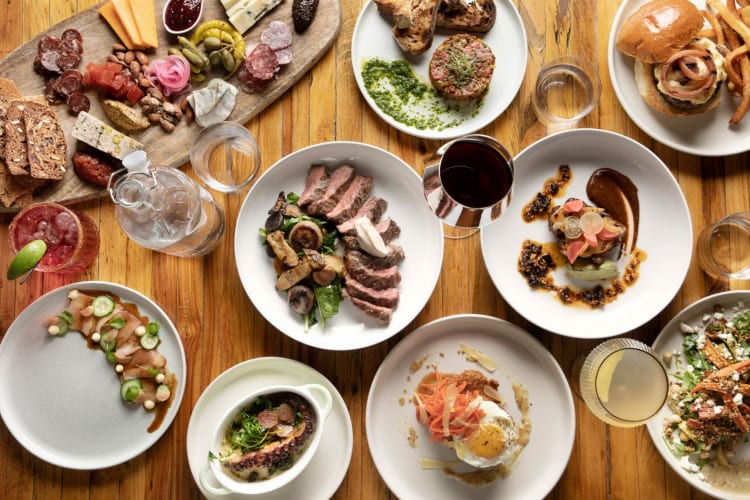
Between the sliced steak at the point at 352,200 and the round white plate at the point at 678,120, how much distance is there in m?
1.13

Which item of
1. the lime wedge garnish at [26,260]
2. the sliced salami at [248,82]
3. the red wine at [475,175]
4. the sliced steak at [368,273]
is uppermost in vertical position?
the red wine at [475,175]

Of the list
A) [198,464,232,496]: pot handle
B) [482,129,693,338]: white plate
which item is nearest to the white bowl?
[198,464,232,496]: pot handle

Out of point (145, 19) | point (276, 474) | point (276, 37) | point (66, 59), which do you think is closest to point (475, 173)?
point (276, 37)

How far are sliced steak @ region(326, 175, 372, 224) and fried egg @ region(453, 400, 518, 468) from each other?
37.0 inches

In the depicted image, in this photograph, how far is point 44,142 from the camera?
2492 millimetres

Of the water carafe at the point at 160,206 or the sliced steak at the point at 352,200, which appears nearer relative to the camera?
the water carafe at the point at 160,206

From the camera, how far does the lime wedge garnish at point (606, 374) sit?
2277 millimetres

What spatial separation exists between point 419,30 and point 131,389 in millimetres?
1920

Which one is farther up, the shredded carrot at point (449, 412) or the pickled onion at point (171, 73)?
the pickled onion at point (171, 73)

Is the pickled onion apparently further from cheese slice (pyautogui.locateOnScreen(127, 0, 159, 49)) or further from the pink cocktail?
the pink cocktail

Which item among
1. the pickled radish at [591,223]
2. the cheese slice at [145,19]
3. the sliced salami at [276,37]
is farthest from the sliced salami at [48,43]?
the pickled radish at [591,223]

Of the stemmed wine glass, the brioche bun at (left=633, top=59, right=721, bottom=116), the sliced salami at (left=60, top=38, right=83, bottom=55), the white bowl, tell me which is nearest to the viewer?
the stemmed wine glass

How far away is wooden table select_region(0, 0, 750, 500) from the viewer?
2.55 meters

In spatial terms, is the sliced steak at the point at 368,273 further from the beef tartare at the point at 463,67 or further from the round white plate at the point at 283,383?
the beef tartare at the point at 463,67
